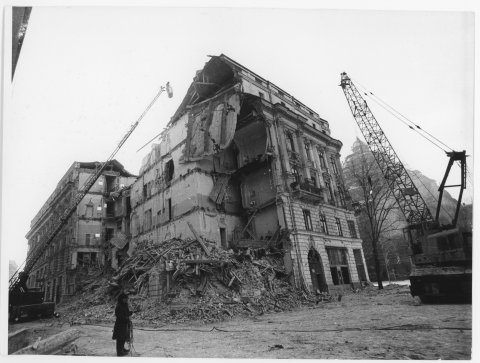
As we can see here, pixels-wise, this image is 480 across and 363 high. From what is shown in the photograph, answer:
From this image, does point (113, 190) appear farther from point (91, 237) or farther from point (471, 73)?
point (471, 73)

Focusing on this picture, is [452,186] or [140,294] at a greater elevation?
[452,186]

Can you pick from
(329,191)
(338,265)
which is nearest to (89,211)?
(329,191)

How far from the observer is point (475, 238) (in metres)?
8.10

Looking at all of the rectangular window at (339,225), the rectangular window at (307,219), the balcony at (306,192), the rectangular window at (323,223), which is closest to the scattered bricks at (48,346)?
the balcony at (306,192)

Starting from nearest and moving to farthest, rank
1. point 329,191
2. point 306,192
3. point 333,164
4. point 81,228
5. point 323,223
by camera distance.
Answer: point 306,192 < point 323,223 < point 329,191 < point 333,164 < point 81,228

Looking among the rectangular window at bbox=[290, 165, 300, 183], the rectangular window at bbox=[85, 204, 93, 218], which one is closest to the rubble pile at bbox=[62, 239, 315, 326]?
the rectangular window at bbox=[290, 165, 300, 183]

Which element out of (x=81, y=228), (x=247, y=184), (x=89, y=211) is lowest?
(x=81, y=228)

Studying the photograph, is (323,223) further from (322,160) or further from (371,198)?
(322,160)

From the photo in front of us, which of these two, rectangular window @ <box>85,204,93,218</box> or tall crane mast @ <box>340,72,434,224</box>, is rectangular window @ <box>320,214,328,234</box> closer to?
tall crane mast @ <box>340,72,434,224</box>

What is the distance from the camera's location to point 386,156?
2484cm

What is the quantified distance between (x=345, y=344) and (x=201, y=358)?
4014 mm

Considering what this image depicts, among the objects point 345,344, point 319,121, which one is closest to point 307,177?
point 319,121

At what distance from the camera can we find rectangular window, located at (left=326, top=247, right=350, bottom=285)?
23.7 m

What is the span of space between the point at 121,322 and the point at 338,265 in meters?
20.9
